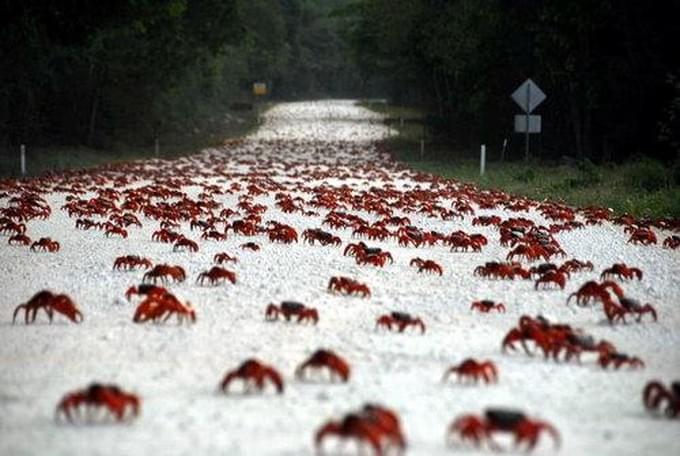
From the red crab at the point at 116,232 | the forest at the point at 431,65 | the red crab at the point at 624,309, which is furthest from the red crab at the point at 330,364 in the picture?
the forest at the point at 431,65

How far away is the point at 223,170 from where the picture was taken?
3484cm

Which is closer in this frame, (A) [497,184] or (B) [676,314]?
(B) [676,314]

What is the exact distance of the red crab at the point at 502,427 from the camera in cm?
525

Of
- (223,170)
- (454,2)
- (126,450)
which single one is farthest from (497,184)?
(126,450)

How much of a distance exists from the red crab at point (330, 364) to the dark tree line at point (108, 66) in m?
22.4

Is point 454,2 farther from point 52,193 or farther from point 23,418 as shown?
point 23,418

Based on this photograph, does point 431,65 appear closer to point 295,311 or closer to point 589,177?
point 589,177

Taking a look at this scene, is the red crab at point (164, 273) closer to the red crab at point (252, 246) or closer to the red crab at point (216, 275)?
the red crab at point (216, 275)

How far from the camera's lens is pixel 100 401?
18.7 ft

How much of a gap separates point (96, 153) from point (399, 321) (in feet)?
123

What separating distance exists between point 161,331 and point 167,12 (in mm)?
30883

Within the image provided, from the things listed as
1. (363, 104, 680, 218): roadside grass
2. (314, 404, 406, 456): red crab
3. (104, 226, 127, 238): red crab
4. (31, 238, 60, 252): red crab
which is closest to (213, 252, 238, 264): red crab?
(31, 238, 60, 252): red crab

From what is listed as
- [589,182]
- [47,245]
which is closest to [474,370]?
[47,245]

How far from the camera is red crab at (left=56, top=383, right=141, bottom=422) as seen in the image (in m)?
5.69
